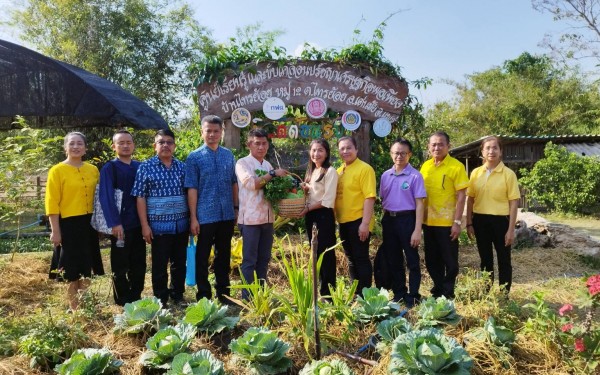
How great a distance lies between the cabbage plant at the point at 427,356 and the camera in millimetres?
2199

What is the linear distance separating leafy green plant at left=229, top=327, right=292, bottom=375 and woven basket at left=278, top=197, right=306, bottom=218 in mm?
1268

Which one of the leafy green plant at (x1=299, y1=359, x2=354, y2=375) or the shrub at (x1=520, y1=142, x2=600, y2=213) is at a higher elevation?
the shrub at (x1=520, y1=142, x2=600, y2=213)

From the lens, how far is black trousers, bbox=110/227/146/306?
367 cm

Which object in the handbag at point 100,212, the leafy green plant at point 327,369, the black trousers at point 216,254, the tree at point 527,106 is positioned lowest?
the leafy green plant at point 327,369

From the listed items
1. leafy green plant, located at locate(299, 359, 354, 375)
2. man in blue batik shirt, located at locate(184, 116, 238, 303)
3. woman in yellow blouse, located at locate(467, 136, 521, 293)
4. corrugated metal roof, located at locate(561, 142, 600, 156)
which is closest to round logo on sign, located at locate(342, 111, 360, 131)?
woman in yellow blouse, located at locate(467, 136, 521, 293)

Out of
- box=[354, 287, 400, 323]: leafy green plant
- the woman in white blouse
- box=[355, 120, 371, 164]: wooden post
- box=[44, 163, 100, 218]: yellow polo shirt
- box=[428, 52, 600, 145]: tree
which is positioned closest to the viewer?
box=[354, 287, 400, 323]: leafy green plant

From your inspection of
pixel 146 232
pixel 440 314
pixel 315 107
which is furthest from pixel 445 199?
pixel 315 107

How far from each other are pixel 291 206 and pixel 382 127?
2977mm

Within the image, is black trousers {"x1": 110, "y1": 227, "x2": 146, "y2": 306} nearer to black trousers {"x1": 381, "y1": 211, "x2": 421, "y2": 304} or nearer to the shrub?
black trousers {"x1": 381, "y1": 211, "x2": 421, "y2": 304}

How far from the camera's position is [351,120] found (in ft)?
19.8

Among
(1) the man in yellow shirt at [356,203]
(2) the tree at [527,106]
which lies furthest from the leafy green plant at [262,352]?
(2) the tree at [527,106]

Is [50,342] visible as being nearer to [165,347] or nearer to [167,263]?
[165,347]

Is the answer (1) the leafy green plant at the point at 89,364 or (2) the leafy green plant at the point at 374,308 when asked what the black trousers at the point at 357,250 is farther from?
(1) the leafy green plant at the point at 89,364

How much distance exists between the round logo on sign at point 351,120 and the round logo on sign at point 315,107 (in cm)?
30
